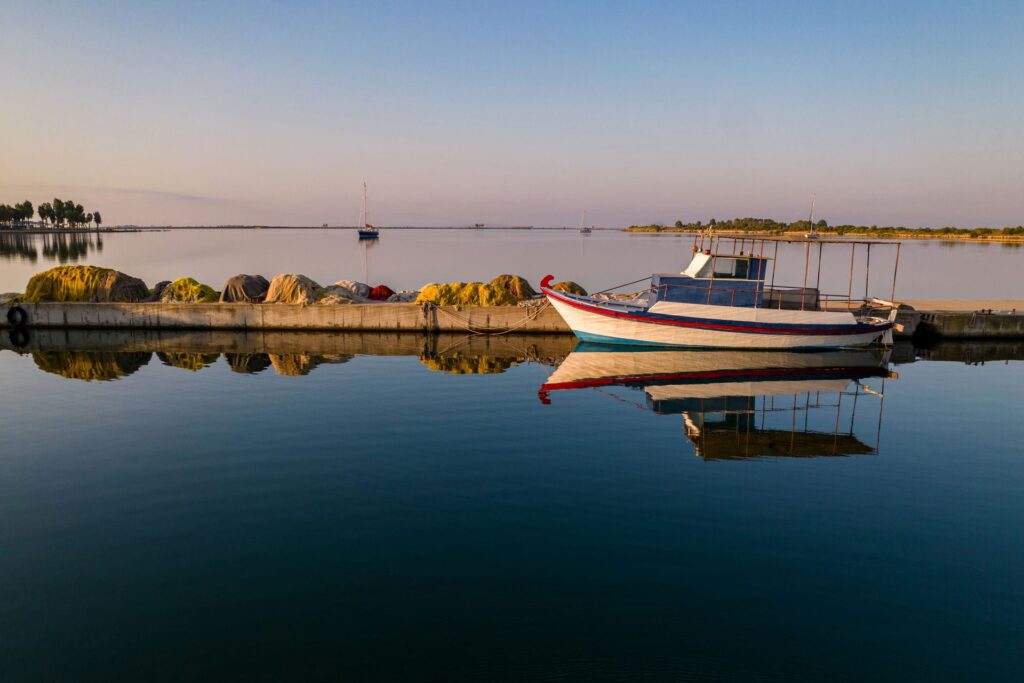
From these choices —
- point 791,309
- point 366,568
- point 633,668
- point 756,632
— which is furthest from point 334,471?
point 791,309

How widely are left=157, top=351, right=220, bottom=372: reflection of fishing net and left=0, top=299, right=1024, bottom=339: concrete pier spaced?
17.6ft

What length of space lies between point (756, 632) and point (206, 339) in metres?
28.6

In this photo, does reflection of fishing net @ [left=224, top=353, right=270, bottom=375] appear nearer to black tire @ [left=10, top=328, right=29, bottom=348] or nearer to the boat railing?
black tire @ [left=10, top=328, right=29, bottom=348]

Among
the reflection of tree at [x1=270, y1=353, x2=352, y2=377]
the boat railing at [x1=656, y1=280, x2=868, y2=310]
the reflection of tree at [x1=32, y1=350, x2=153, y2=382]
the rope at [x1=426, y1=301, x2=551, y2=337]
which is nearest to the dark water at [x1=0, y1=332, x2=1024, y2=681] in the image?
the reflection of tree at [x1=32, y1=350, x2=153, y2=382]

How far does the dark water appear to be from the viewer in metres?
7.07

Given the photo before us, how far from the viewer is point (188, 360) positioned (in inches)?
958

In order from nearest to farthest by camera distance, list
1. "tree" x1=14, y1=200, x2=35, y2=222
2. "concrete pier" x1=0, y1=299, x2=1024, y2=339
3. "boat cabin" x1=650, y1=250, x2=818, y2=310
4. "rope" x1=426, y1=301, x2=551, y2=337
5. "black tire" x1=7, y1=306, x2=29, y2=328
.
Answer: "boat cabin" x1=650, y1=250, x2=818, y2=310 < "black tire" x1=7, y1=306, x2=29, y2=328 < "concrete pier" x1=0, y1=299, x2=1024, y2=339 < "rope" x1=426, y1=301, x2=551, y2=337 < "tree" x1=14, y1=200, x2=35, y2=222

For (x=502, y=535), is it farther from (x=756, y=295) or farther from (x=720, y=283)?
(x=756, y=295)

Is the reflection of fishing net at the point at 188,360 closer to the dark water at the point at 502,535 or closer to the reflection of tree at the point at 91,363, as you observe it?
the reflection of tree at the point at 91,363

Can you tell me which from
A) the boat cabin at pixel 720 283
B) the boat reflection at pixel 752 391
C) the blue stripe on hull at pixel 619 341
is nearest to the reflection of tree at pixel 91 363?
the boat reflection at pixel 752 391

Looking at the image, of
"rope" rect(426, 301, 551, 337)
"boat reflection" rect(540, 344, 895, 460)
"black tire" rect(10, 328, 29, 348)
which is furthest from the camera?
"rope" rect(426, 301, 551, 337)

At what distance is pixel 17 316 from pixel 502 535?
3311cm

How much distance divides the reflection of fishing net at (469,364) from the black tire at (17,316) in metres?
22.2

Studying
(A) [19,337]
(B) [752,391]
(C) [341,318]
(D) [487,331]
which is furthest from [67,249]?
(B) [752,391]
